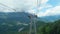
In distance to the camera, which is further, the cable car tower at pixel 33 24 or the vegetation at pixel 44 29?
the vegetation at pixel 44 29

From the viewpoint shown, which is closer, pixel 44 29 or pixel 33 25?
pixel 33 25

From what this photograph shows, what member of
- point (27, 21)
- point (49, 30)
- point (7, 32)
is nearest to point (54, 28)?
point (49, 30)

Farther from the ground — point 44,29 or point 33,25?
point 33,25

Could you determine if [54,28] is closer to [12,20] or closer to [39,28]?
[39,28]

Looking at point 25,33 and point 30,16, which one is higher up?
point 30,16

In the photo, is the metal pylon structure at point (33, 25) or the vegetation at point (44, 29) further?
the vegetation at point (44, 29)

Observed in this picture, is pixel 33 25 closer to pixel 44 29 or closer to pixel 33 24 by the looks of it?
pixel 33 24

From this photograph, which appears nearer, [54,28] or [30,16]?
[30,16]

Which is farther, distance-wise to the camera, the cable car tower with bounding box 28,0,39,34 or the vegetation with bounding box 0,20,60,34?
the vegetation with bounding box 0,20,60,34

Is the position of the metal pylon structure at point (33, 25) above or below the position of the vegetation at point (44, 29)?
above

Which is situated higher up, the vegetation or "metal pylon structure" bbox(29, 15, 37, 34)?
"metal pylon structure" bbox(29, 15, 37, 34)

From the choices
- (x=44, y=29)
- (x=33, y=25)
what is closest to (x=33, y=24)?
(x=33, y=25)
